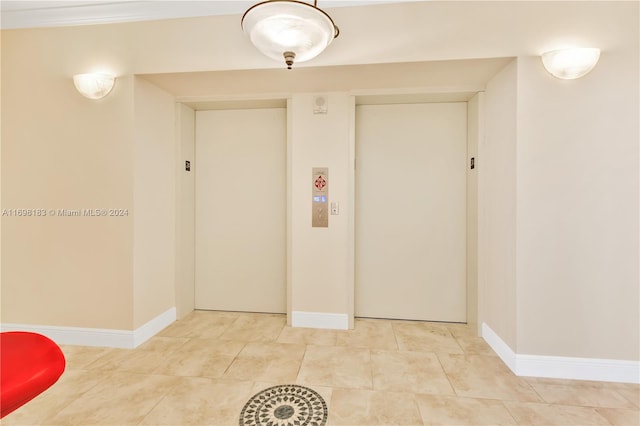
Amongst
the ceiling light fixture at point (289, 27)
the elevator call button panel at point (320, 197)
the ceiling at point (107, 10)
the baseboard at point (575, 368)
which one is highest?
the ceiling at point (107, 10)

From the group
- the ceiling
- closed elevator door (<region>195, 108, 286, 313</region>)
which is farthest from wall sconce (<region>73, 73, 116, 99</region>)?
closed elevator door (<region>195, 108, 286, 313</region>)

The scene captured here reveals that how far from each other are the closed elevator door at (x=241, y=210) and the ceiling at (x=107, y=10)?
107 centimetres

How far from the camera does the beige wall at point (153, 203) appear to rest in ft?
8.57

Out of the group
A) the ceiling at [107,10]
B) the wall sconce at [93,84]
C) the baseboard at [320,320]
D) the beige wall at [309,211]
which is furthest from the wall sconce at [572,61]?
the wall sconce at [93,84]

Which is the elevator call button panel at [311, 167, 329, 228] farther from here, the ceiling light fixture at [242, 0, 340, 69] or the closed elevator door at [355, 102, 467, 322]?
the ceiling light fixture at [242, 0, 340, 69]

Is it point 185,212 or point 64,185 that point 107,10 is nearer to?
point 64,185

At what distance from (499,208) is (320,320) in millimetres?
1894

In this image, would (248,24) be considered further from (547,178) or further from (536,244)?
(536,244)

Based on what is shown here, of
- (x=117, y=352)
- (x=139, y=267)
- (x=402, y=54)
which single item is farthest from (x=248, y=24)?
(x=117, y=352)

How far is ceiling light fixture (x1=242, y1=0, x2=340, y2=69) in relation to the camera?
4.44ft

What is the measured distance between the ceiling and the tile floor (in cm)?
270

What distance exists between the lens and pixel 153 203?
2826 millimetres

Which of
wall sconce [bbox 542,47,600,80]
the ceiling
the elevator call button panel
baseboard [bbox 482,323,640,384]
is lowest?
baseboard [bbox 482,323,640,384]

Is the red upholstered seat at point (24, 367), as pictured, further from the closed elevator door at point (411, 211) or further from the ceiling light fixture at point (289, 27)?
the closed elevator door at point (411, 211)
